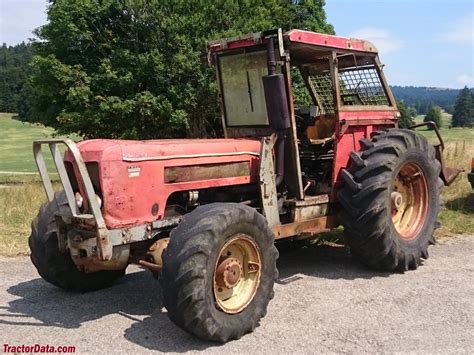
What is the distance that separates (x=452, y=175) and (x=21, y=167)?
27.4 meters

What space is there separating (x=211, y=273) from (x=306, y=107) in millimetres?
3439

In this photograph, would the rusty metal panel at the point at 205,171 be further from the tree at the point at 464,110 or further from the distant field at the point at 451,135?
the tree at the point at 464,110

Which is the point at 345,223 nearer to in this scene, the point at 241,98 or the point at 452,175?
the point at 241,98

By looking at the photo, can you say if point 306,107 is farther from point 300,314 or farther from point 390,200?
point 300,314

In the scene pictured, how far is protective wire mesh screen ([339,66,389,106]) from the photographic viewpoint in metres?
7.01

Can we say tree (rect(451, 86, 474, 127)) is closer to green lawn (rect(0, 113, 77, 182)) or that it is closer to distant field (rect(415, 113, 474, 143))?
distant field (rect(415, 113, 474, 143))

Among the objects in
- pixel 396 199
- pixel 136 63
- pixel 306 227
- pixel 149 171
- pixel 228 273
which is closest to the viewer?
pixel 228 273

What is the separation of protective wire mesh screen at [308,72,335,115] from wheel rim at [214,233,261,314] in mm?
3169

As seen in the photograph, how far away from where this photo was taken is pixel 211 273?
436 centimetres

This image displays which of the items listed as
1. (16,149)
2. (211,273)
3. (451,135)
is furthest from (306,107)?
(16,149)

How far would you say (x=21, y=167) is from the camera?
30.8m

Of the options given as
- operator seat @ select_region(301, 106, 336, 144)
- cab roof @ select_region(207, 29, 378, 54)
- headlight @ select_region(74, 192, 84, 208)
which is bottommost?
headlight @ select_region(74, 192, 84, 208)

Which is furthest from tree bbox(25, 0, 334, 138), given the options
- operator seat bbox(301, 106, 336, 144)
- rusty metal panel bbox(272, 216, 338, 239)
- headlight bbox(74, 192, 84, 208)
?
headlight bbox(74, 192, 84, 208)

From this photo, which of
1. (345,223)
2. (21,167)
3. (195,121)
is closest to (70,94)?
(195,121)
